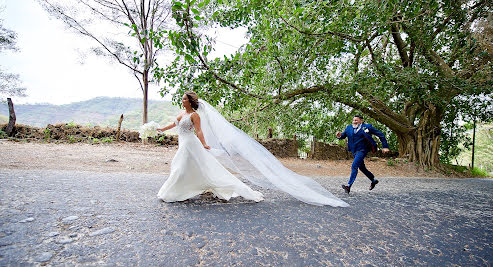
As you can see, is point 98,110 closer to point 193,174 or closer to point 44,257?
point 193,174

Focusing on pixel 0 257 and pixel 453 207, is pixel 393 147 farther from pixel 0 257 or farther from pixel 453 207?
pixel 0 257

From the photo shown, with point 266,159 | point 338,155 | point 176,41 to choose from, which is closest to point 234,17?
point 176,41

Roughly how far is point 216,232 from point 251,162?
62.7 inches

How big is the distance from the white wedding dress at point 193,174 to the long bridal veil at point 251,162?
0.26 meters

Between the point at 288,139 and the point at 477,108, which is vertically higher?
the point at 477,108

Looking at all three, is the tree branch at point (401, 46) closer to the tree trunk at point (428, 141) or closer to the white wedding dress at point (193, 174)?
the tree trunk at point (428, 141)

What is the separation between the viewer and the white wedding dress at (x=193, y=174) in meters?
3.68

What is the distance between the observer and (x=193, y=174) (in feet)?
12.3

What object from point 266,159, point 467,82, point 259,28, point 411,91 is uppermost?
point 259,28

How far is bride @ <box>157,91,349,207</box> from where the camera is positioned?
373 cm

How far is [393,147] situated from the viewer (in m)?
16.6

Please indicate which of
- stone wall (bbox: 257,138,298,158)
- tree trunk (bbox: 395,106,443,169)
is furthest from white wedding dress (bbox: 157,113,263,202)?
tree trunk (bbox: 395,106,443,169)

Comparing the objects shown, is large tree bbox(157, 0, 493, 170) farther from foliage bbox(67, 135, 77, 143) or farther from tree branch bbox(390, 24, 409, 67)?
foliage bbox(67, 135, 77, 143)

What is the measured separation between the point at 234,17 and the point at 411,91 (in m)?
6.30
